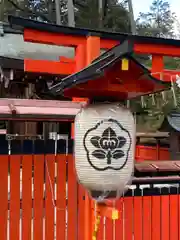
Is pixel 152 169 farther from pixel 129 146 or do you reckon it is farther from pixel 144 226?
pixel 129 146

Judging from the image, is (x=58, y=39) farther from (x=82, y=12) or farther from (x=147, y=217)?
(x=82, y=12)

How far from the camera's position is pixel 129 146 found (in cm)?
306

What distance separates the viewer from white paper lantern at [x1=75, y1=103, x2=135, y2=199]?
2.97 m

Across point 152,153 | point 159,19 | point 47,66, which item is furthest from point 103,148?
point 159,19

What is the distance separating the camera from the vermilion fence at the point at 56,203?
396 centimetres

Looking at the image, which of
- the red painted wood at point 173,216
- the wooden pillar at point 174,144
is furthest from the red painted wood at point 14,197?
the wooden pillar at point 174,144

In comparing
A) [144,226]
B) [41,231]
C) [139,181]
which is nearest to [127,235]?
[144,226]

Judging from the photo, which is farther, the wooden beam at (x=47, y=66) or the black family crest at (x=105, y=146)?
the wooden beam at (x=47, y=66)

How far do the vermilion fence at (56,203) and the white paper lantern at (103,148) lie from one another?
3.65ft

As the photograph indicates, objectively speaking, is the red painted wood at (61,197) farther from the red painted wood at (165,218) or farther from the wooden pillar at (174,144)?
the wooden pillar at (174,144)

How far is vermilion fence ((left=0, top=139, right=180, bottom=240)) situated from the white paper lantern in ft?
3.65

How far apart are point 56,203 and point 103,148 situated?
143 centimetres

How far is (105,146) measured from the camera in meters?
2.97

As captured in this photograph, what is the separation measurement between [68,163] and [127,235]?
1.06 meters
